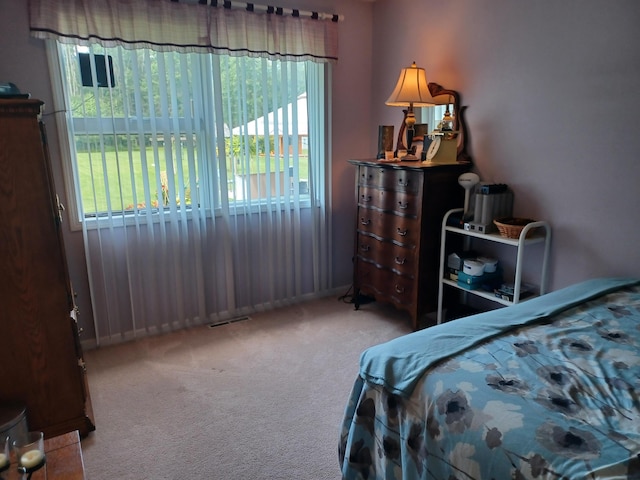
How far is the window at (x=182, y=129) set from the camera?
2.66m

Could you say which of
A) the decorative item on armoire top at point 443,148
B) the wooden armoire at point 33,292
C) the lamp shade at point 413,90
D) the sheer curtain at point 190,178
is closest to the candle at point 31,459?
the wooden armoire at point 33,292

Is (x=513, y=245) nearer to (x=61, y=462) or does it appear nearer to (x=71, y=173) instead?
(x=61, y=462)

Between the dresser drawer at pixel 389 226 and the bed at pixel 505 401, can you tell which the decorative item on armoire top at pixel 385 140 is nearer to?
the dresser drawer at pixel 389 226

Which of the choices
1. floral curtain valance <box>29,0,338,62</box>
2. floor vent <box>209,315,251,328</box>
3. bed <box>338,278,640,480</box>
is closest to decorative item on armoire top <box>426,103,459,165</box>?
floral curtain valance <box>29,0,338,62</box>

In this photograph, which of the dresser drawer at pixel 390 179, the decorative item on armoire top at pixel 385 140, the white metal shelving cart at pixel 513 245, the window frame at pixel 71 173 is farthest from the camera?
the decorative item on armoire top at pixel 385 140

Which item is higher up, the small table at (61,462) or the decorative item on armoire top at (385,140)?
the decorative item on armoire top at (385,140)

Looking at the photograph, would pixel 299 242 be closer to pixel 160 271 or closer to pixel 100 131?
pixel 160 271

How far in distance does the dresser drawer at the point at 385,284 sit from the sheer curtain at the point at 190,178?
51cm

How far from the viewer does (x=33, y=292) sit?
73.8 inches

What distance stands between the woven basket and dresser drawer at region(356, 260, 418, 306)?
671mm

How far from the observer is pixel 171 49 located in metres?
2.77

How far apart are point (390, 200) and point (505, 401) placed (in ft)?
6.43

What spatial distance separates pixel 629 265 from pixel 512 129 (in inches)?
40.3

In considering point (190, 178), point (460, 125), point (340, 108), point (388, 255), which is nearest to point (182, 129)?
point (190, 178)
